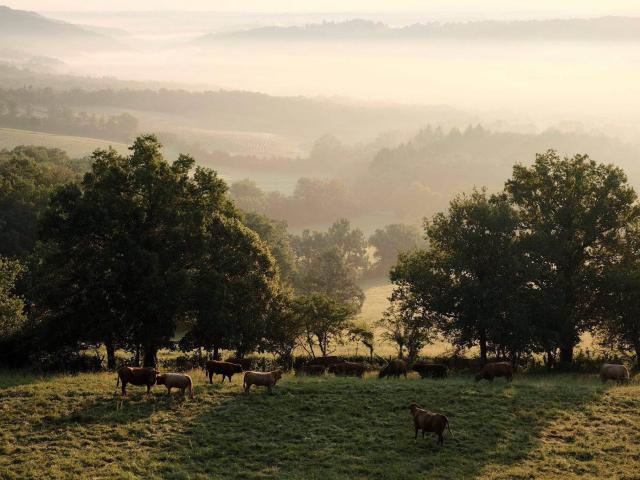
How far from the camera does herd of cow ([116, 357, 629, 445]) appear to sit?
91.0 feet

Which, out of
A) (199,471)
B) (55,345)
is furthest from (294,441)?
(55,345)

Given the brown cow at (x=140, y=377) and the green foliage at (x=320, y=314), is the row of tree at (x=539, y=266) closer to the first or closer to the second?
the green foliage at (x=320, y=314)

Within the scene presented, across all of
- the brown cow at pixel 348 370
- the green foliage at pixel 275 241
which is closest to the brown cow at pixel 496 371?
the brown cow at pixel 348 370

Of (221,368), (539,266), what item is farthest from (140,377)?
(539,266)

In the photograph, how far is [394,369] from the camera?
4134cm

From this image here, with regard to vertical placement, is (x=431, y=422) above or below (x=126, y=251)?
below

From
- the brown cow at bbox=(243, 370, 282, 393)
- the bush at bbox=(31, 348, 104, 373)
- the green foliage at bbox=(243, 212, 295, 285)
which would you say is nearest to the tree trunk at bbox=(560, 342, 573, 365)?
the brown cow at bbox=(243, 370, 282, 393)

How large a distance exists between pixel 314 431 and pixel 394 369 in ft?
44.4

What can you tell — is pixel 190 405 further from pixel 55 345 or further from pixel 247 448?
pixel 55 345

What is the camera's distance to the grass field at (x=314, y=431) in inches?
969

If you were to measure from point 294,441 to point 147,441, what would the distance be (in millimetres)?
6197

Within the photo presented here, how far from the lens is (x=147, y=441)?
2655 cm

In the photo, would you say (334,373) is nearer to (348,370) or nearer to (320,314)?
(348,370)

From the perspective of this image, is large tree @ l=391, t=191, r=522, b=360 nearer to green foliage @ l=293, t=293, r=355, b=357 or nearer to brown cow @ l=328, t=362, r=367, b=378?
green foliage @ l=293, t=293, r=355, b=357
